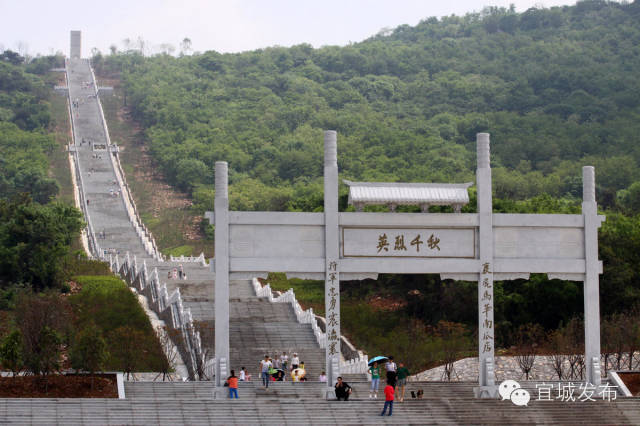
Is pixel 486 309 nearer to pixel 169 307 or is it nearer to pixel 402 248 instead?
pixel 402 248

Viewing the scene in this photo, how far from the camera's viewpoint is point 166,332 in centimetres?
2788

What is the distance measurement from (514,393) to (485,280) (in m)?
2.63

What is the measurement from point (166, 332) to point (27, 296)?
504 centimetres

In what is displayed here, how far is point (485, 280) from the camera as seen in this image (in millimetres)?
21688

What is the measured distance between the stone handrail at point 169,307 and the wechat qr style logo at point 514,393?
7.85 meters

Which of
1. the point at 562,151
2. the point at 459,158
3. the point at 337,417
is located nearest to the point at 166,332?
the point at 337,417

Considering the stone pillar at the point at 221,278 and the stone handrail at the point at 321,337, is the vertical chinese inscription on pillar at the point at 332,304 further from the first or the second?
the stone handrail at the point at 321,337

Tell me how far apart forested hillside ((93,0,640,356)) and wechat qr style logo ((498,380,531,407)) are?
10.2 m

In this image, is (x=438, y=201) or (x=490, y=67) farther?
(x=490, y=67)

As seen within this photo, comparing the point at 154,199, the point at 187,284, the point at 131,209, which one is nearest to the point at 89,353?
the point at 187,284

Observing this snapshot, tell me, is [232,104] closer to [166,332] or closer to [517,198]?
[517,198]

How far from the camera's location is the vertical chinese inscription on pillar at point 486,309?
21500 mm

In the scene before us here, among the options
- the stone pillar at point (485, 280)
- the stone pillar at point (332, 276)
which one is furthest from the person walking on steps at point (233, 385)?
the stone pillar at point (485, 280)

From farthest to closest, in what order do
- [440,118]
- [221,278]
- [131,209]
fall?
[440,118] → [131,209] → [221,278]
